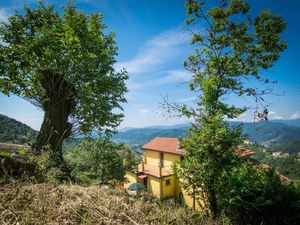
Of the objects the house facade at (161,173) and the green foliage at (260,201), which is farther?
the house facade at (161,173)

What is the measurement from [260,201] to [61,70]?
1031 centimetres

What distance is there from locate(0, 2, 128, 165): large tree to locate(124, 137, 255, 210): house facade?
15.7 metres

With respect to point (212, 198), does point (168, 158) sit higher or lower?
lower

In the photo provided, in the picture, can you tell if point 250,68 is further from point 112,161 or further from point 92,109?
point 112,161

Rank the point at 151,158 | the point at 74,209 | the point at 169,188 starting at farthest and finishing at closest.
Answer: the point at 151,158 → the point at 169,188 → the point at 74,209

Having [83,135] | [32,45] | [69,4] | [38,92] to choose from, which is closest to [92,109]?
[83,135]

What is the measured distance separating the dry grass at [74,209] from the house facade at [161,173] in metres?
21.5

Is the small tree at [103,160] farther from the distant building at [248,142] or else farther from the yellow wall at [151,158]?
the distant building at [248,142]

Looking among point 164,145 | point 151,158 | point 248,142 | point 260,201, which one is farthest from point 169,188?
point 260,201

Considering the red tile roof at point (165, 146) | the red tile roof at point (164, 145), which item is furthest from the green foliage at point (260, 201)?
the red tile roof at point (164, 145)

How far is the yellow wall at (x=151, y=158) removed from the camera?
35938mm

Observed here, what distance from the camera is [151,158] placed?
37.2 metres

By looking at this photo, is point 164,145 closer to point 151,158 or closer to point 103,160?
point 151,158

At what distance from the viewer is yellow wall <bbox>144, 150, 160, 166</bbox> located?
1415 inches
